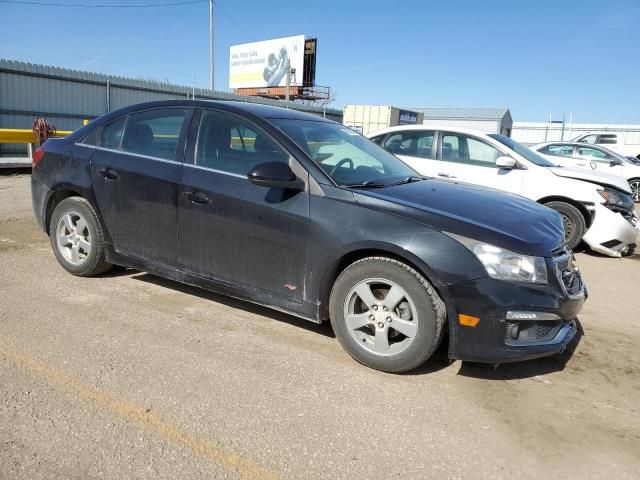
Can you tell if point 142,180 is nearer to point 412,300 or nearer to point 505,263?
point 412,300

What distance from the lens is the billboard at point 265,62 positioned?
160 ft

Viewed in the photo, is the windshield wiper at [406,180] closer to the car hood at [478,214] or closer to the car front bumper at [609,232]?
the car hood at [478,214]

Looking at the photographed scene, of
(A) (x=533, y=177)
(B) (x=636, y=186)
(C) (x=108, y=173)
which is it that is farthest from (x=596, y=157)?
(C) (x=108, y=173)

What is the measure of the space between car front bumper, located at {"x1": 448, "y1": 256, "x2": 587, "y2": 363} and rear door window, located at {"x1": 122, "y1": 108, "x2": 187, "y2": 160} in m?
2.45

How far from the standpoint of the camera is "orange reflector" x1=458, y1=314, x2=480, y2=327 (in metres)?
2.91

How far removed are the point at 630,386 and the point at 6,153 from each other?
18359mm

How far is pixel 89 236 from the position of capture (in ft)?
14.8

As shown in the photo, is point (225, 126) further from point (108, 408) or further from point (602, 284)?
point (602, 284)

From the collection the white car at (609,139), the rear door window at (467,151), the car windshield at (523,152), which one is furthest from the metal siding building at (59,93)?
the white car at (609,139)

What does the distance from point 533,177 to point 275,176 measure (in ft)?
15.8

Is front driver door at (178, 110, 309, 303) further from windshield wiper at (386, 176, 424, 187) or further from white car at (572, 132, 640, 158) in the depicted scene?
white car at (572, 132, 640, 158)

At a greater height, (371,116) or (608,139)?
(371,116)

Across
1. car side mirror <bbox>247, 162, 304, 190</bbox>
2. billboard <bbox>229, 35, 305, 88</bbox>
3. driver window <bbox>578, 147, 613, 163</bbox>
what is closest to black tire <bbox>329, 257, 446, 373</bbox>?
car side mirror <bbox>247, 162, 304, 190</bbox>

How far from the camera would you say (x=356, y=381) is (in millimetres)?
3088
